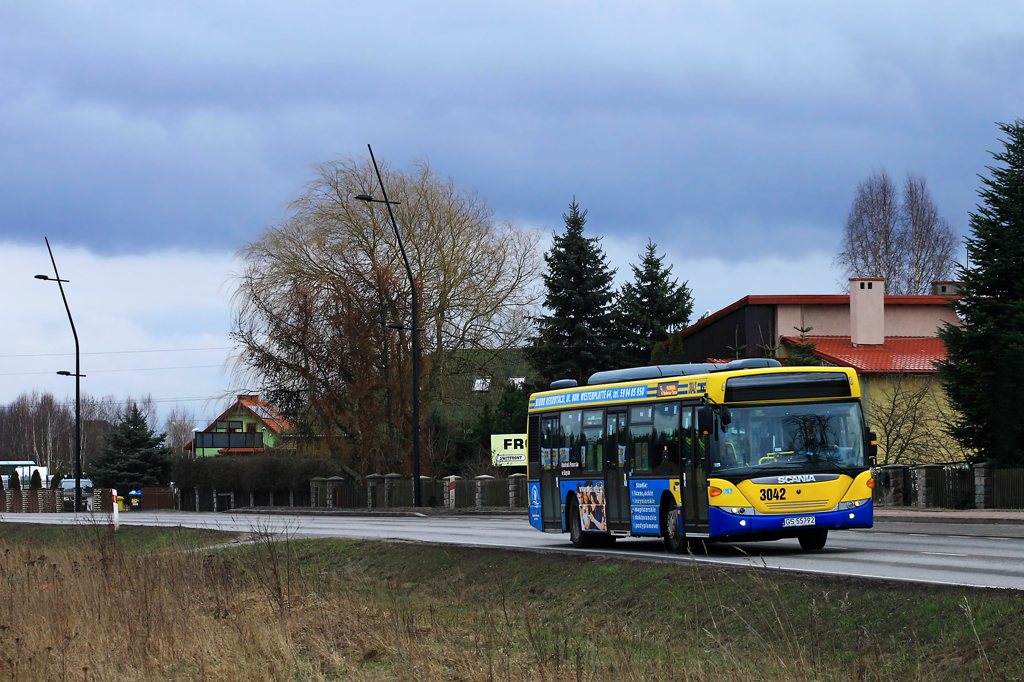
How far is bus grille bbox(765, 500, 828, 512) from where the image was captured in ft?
58.6

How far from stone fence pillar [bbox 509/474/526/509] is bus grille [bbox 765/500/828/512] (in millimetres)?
28659

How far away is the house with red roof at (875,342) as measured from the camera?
146ft

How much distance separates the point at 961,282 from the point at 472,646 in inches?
1138

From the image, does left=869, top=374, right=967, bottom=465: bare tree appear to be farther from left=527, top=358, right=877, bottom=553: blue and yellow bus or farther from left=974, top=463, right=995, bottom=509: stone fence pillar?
left=527, top=358, right=877, bottom=553: blue and yellow bus

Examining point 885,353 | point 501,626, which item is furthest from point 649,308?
point 501,626

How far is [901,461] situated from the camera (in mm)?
44469

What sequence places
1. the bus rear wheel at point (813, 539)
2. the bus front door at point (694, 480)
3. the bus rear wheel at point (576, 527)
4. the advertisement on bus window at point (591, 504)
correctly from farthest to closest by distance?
the bus rear wheel at point (576, 527) < the advertisement on bus window at point (591, 504) < the bus rear wheel at point (813, 539) < the bus front door at point (694, 480)

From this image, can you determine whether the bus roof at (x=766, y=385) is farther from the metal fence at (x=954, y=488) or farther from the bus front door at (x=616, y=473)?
the metal fence at (x=954, y=488)

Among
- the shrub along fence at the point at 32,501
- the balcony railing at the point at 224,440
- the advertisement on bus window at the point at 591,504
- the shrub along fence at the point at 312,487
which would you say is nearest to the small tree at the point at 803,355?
the shrub along fence at the point at 312,487

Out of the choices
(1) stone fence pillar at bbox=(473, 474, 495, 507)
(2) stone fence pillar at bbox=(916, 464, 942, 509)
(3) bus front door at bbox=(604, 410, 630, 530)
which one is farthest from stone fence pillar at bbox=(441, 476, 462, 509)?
(3) bus front door at bbox=(604, 410, 630, 530)

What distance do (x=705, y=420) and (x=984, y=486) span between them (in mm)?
18864

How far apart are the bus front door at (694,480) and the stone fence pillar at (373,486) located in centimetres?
3707

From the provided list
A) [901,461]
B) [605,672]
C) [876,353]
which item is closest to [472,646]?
[605,672]

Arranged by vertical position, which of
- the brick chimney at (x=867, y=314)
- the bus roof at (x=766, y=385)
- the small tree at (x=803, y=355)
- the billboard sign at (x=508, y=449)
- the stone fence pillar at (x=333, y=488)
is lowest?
the stone fence pillar at (x=333, y=488)
